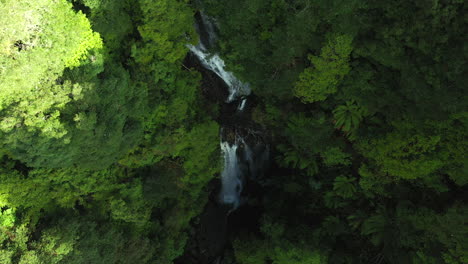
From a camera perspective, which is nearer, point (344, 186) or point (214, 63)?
point (344, 186)

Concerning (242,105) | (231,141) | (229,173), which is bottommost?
(229,173)

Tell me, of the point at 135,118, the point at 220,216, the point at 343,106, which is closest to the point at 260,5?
the point at 343,106

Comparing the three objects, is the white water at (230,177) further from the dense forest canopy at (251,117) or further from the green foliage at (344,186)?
the green foliage at (344,186)

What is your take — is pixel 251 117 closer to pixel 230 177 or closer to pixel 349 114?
pixel 230 177

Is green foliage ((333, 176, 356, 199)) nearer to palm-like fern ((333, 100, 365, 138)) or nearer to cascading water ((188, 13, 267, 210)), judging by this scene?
palm-like fern ((333, 100, 365, 138))

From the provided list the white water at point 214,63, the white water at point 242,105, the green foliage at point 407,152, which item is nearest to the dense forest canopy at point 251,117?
the green foliage at point 407,152

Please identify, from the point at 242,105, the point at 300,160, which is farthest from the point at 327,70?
the point at 242,105
